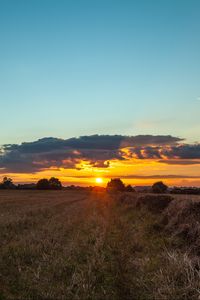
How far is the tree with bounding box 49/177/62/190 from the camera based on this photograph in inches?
5911

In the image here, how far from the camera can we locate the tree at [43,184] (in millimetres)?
146375

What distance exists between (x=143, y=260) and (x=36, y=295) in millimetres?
4406

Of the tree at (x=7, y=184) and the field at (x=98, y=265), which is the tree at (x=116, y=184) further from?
the field at (x=98, y=265)

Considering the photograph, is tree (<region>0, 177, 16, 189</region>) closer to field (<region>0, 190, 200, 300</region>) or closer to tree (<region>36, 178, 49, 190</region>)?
tree (<region>36, 178, 49, 190</region>)

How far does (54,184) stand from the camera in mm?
152875

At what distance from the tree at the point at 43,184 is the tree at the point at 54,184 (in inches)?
60.7

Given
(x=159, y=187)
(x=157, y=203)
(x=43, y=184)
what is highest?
(x=43, y=184)

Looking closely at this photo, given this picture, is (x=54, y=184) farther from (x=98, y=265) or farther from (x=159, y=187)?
(x=98, y=265)

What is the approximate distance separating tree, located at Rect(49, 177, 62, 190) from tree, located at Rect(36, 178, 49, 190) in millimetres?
1542

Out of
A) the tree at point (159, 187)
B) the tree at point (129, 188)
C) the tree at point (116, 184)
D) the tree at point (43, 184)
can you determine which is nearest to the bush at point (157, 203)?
the tree at point (159, 187)

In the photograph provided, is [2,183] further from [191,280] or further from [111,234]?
[191,280]

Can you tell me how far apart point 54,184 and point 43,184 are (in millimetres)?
5686

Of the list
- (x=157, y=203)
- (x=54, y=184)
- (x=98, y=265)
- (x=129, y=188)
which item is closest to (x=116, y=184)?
(x=129, y=188)

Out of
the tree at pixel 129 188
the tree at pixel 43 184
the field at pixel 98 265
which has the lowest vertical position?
the tree at pixel 129 188
